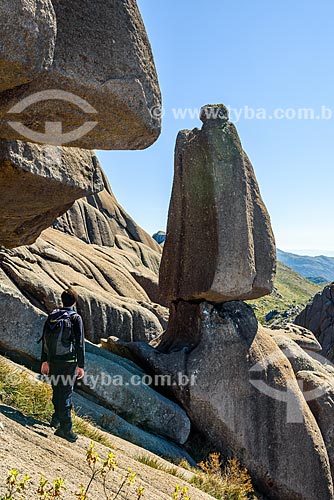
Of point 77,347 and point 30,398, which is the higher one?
point 77,347

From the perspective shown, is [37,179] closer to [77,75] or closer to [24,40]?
[77,75]

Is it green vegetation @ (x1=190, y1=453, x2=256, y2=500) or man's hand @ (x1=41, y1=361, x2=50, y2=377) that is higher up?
man's hand @ (x1=41, y1=361, x2=50, y2=377)

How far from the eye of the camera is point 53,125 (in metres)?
6.33

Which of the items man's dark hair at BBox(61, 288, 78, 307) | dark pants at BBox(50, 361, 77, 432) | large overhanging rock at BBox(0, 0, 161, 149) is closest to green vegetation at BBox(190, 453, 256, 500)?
dark pants at BBox(50, 361, 77, 432)

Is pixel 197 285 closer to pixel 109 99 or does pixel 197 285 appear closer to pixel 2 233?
pixel 2 233

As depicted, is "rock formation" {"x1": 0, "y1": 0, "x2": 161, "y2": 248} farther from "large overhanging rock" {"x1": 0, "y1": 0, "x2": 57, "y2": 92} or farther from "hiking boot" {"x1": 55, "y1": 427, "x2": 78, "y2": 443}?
"hiking boot" {"x1": 55, "y1": 427, "x2": 78, "y2": 443}

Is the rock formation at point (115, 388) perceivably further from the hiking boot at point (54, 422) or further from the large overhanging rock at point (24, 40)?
the large overhanging rock at point (24, 40)

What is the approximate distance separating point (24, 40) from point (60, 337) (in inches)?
159

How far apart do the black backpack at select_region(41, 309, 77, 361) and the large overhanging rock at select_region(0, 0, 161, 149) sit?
7.92 ft

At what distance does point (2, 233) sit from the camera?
11.2 metres

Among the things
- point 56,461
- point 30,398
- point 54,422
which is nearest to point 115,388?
point 30,398

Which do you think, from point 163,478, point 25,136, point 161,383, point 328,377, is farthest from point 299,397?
point 25,136

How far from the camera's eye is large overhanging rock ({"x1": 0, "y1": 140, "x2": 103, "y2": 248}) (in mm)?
8242

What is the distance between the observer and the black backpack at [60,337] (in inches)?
293
